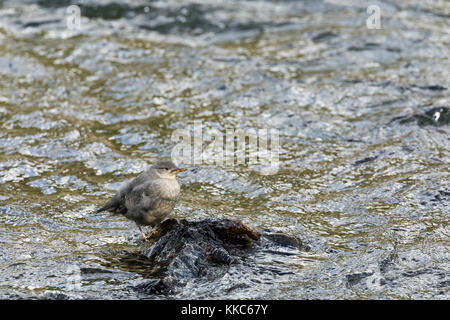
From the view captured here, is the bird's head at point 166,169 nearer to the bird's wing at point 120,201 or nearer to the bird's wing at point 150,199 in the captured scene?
the bird's wing at point 150,199

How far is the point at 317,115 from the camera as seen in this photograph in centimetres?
978

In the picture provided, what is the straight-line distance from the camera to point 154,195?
5.85 metres

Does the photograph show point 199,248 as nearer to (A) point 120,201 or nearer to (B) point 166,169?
(B) point 166,169

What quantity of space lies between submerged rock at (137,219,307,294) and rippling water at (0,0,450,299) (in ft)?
0.39

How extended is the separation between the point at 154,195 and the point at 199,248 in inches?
28.6

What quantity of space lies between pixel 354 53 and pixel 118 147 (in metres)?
5.46

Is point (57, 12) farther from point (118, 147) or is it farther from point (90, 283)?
point (90, 283)

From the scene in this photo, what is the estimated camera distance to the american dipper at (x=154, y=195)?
584 cm

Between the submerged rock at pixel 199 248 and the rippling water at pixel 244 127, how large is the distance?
0.12m

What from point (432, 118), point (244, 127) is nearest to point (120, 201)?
point (244, 127)

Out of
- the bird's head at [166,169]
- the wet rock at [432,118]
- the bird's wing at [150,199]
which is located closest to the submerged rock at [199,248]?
the bird's wing at [150,199]

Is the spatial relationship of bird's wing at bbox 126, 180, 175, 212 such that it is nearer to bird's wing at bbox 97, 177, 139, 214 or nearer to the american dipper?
the american dipper

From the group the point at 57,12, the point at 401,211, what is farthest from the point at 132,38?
the point at 401,211

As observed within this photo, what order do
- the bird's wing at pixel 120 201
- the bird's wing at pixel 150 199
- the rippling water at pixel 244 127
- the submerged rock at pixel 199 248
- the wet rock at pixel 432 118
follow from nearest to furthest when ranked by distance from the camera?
the submerged rock at pixel 199 248 < the rippling water at pixel 244 127 < the bird's wing at pixel 150 199 < the bird's wing at pixel 120 201 < the wet rock at pixel 432 118
